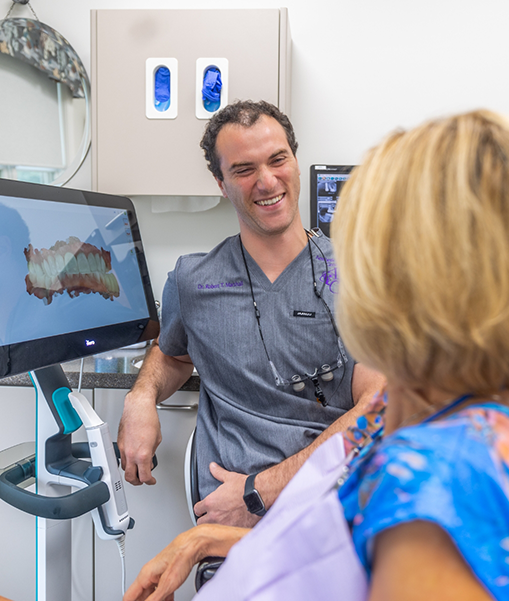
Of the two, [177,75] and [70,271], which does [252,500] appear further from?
[177,75]

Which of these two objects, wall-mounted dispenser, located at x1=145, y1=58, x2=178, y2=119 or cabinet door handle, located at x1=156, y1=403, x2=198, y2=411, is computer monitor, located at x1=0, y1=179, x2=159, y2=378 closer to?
cabinet door handle, located at x1=156, y1=403, x2=198, y2=411

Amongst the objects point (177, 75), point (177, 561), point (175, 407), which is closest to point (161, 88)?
point (177, 75)

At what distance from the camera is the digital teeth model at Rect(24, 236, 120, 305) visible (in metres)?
0.86

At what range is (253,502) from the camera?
1.04 meters

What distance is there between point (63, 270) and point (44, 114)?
4.19ft

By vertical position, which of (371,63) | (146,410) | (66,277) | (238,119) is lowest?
(146,410)

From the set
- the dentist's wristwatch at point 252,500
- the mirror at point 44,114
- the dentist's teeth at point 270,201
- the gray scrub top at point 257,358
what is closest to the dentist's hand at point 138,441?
the gray scrub top at point 257,358

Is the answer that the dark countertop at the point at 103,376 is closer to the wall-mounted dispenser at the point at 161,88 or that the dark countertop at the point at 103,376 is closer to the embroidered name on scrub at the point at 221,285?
the embroidered name on scrub at the point at 221,285

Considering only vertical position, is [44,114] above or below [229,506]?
above

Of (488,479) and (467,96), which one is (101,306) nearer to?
(488,479)

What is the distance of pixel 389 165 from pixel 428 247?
9 cm

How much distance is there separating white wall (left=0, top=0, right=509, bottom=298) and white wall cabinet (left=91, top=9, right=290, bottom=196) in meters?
0.26

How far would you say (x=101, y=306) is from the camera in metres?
1.00

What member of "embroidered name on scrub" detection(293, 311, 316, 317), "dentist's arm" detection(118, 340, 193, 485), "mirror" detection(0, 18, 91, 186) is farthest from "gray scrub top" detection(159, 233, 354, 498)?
"mirror" detection(0, 18, 91, 186)
